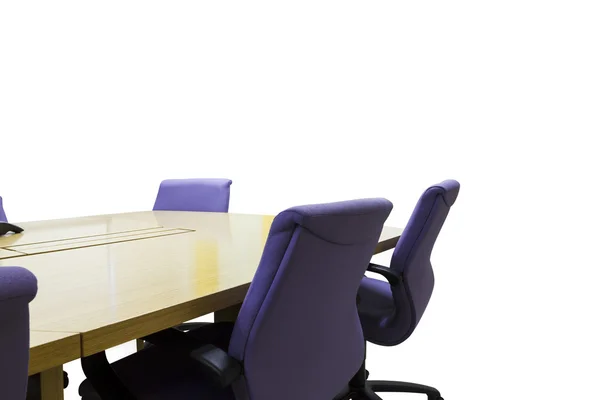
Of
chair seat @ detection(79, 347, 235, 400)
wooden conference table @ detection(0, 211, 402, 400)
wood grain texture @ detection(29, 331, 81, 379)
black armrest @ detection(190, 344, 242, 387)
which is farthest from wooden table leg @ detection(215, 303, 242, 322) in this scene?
wood grain texture @ detection(29, 331, 81, 379)

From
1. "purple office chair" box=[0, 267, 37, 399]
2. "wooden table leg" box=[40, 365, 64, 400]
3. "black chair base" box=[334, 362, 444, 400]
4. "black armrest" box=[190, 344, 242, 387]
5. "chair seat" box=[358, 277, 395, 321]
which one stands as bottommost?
"black chair base" box=[334, 362, 444, 400]

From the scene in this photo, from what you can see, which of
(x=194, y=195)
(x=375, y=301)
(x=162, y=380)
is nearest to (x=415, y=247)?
(x=375, y=301)

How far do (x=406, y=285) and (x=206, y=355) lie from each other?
1366mm

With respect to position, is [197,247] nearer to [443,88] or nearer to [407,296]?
[407,296]

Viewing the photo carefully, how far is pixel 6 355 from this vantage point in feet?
2.45

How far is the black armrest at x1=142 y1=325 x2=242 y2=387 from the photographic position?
1349 millimetres

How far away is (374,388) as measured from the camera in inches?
114

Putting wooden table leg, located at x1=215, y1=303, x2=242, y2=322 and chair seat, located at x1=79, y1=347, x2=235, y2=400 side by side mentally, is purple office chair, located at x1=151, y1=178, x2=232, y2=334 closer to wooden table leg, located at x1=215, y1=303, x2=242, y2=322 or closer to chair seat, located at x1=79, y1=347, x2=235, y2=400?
wooden table leg, located at x1=215, y1=303, x2=242, y2=322

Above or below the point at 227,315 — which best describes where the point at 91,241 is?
above

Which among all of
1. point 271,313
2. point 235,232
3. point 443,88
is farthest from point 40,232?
point 443,88

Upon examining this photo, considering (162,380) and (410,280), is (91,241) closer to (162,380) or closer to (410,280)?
(162,380)

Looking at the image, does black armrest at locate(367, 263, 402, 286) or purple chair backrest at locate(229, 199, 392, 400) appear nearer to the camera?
purple chair backrest at locate(229, 199, 392, 400)

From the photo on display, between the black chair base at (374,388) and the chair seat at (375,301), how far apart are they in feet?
0.95

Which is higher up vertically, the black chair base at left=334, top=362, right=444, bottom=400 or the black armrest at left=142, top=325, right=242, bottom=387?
the black armrest at left=142, top=325, right=242, bottom=387
